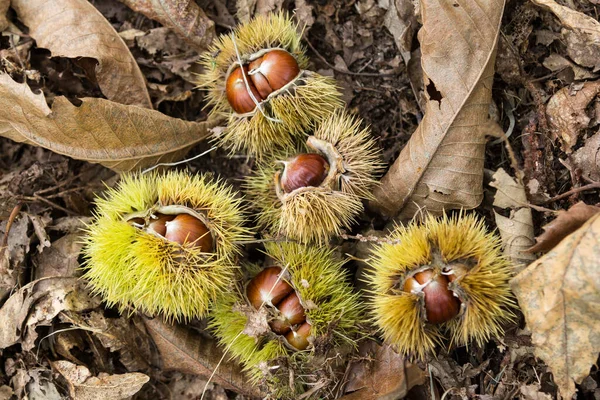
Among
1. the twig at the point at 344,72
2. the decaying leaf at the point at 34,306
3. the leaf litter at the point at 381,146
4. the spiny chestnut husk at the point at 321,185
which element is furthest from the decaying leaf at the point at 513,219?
the decaying leaf at the point at 34,306

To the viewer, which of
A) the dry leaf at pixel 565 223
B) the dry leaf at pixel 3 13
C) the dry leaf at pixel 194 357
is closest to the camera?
the dry leaf at pixel 565 223

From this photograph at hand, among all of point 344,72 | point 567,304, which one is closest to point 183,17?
point 344,72

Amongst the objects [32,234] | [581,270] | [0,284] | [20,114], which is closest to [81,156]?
[20,114]

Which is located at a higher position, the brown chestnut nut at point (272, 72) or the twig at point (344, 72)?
the brown chestnut nut at point (272, 72)

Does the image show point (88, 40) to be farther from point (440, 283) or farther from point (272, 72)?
point (440, 283)

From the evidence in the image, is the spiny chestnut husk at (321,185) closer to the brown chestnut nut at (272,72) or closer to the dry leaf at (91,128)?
the brown chestnut nut at (272,72)

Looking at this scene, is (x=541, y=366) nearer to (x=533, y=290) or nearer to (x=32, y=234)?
(x=533, y=290)
